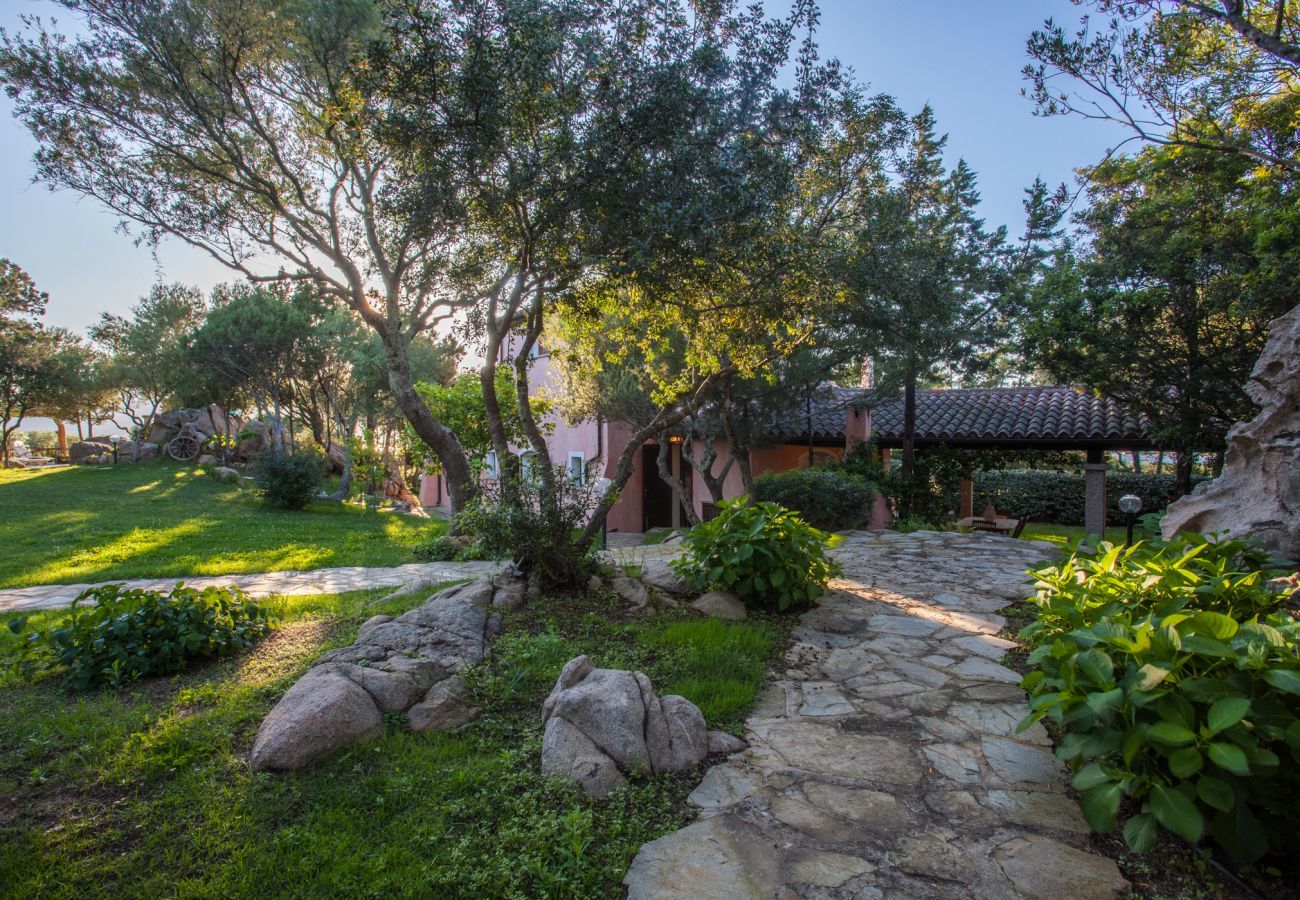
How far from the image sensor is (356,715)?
119 inches

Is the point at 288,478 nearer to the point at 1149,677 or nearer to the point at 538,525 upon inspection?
the point at 538,525

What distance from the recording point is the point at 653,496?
16781 mm

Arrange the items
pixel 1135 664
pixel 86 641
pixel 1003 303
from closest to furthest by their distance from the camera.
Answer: pixel 1135 664 < pixel 86 641 < pixel 1003 303

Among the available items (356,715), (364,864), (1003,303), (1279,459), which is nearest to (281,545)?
(356,715)

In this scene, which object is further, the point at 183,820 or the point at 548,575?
the point at 548,575

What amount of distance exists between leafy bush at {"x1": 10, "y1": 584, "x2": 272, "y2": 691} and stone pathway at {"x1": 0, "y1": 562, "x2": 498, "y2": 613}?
2114mm

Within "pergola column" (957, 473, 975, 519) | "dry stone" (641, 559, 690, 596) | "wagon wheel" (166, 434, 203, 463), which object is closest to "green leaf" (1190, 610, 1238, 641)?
"dry stone" (641, 559, 690, 596)

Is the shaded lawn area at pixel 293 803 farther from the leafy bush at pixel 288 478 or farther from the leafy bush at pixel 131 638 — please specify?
the leafy bush at pixel 288 478

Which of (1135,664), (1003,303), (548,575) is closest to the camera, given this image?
(1135,664)

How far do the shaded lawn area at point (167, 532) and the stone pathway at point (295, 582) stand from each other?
1.25 feet

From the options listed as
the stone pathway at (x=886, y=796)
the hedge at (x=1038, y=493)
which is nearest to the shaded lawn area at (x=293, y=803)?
the stone pathway at (x=886, y=796)

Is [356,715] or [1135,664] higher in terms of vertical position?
[1135,664]

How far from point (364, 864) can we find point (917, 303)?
650cm

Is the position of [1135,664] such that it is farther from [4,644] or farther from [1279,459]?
[4,644]
